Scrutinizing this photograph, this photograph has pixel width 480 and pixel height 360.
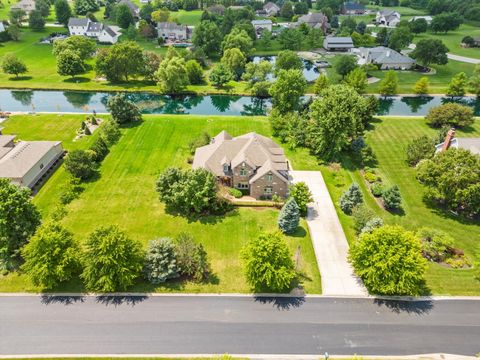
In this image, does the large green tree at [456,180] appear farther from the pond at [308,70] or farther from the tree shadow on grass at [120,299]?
the pond at [308,70]

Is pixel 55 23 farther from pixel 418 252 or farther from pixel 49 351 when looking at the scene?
pixel 418 252

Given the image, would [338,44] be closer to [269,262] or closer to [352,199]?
[352,199]

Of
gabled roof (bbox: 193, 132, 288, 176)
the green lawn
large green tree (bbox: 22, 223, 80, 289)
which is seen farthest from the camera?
gabled roof (bbox: 193, 132, 288, 176)

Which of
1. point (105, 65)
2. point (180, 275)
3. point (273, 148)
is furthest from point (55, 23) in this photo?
point (180, 275)

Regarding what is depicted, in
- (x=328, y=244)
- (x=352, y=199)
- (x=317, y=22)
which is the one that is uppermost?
(x=352, y=199)

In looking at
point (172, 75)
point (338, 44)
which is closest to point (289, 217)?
point (172, 75)

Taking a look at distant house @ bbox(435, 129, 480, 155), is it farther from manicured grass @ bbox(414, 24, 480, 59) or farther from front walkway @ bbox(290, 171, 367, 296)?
manicured grass @ bbox(414, 24, 480, 59)

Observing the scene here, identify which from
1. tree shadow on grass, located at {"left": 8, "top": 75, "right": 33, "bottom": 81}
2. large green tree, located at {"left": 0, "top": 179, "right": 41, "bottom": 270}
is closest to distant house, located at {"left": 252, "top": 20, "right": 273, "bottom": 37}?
tree shadow on grass, located at {"left": 8, "top": 75, "right": 33, "bottom": 81}
